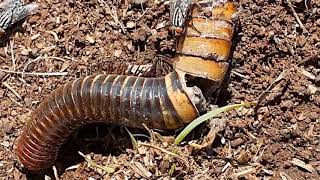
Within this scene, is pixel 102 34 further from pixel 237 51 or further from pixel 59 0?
pixel 237 51

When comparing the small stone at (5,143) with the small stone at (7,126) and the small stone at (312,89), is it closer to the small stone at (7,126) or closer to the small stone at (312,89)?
the small stone at (7,126)

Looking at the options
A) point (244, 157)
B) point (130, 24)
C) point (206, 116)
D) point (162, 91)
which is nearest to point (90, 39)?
point (130, 24)

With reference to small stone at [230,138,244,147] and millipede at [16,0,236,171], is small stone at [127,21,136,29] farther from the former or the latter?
small stone at [230,138,244,147]

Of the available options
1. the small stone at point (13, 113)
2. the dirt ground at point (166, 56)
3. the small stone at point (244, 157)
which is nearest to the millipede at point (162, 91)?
the dirt ground at point (166, 56)

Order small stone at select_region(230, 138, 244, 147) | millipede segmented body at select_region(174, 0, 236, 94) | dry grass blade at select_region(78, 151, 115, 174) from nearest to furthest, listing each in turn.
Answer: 1. millipede segmented body at select_region(174, 0, 236, 94)
2. small stone at select_region(230, 138, 244, 147)
3. dry grass blade at select_region(78, 151, 115, 174)

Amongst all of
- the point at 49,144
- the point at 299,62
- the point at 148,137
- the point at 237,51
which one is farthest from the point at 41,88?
the point at 299,62

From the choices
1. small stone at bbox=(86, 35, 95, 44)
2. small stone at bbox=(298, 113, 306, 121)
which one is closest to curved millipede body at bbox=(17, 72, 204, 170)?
small stone at bbox=(86, 35, 95, 44)
